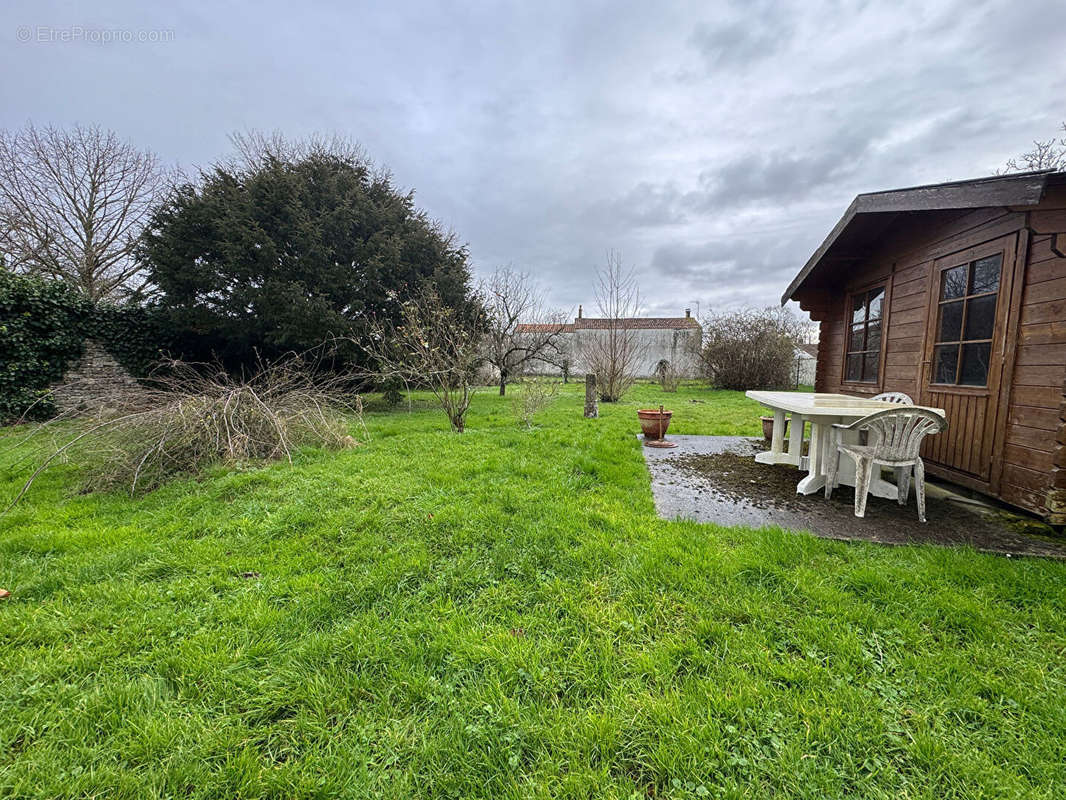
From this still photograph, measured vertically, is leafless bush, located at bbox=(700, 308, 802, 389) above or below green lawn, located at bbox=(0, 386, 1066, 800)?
above

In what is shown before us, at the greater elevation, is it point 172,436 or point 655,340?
point 655,340

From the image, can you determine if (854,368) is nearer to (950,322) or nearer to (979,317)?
(950,322)

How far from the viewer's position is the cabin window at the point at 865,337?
16.6ft

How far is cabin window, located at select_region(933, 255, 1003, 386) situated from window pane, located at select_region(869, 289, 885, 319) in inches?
42.2

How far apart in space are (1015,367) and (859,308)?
2.77 meters

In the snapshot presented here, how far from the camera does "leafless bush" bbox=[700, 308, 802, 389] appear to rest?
1450cm

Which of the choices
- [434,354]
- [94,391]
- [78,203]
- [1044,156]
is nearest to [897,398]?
[434,354]

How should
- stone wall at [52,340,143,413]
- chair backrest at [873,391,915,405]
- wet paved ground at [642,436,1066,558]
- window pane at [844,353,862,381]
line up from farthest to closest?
window pane at [844,353,862,381]
stone wall at [52,340,143,413]
chair backrest at [873,391,915,405]
wet paved ground at [642,436,1066,558]

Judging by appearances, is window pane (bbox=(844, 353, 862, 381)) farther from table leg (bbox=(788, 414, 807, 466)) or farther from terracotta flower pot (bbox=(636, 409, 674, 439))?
terracotta flower pot (bbox=(636, 409, 674, 439))

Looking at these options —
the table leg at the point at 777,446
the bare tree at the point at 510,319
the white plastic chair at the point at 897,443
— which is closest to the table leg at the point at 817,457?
the white plastic chair at the point at 897,443

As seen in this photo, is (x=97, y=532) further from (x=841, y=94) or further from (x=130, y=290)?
(x=130, y=290)

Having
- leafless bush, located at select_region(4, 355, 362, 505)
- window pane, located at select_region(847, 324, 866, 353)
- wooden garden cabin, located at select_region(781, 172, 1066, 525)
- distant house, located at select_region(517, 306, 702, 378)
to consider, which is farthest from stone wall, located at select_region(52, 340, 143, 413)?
distant house, located at select_region(517, 306, 702, 378)

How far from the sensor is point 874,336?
515cm

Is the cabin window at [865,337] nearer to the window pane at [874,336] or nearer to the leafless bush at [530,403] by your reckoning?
the window pane at [874,336]
